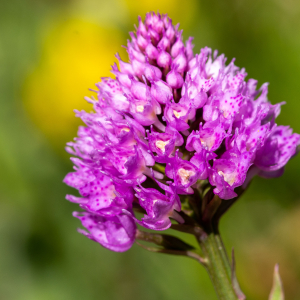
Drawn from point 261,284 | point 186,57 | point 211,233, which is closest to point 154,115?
point 186,57

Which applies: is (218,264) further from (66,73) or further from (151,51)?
(66,73)

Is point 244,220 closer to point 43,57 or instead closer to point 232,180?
point 232,180

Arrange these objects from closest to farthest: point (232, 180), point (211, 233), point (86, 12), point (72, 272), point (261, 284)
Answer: point (232, 180) → point (211, 233) → point (261, 284) → point (72, 272) → point (86, 12)

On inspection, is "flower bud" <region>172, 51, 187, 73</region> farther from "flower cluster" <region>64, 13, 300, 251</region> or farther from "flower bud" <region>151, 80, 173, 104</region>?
"flower bud" <region>151, 80, 173, 104</region>

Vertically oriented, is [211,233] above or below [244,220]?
above

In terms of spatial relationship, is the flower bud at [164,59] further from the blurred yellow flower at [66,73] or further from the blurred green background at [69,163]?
the blurred yellow flower at [66,73]

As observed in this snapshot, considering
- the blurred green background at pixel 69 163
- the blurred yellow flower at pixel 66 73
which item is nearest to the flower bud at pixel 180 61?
the blurred green background at pixel 69 163
